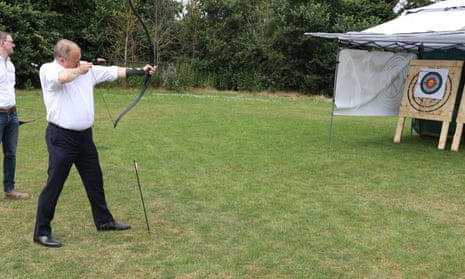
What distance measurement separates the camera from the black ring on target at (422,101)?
27.5 ft

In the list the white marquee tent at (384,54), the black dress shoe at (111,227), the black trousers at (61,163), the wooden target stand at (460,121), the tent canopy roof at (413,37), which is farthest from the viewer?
the wooden target stand at (460,121)

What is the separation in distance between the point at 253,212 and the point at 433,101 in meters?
5.51

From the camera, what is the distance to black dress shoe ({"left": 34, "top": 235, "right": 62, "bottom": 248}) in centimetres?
363

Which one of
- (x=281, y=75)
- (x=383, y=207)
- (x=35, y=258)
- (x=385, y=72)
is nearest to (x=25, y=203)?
(x=35, y=258)

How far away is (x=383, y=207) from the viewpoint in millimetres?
4910

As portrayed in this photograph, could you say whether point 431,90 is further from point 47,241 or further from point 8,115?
point 47,241

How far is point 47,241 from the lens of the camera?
364 centimetres

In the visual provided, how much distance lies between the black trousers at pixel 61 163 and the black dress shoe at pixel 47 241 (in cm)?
3

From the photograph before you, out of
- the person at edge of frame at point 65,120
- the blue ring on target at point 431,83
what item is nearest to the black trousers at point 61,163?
the person at edge of frame at point 65,120

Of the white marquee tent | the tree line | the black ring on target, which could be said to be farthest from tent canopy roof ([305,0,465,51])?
the tree line

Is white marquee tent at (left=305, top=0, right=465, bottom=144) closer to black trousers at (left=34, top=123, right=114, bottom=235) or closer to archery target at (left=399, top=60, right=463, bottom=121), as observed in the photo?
archery target at (left=399, top=60, right=463, bottom=121)

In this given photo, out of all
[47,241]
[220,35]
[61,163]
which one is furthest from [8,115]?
[220,35]

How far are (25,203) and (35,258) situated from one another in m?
1.50

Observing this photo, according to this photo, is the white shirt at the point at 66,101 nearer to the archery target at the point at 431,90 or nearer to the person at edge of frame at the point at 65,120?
the person at edge of frame at the point at 65,120
